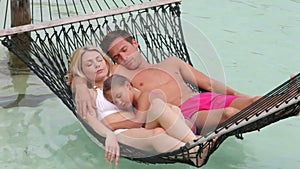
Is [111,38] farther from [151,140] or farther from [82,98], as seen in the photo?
[151,140]

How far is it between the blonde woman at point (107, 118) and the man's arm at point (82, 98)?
0.05ft

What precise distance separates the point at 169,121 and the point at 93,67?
55 cm

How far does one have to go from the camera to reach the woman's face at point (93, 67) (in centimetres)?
276

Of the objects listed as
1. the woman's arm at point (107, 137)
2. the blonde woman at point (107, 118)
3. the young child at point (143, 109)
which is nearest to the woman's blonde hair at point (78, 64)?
the blonde woman at point (107, 118)

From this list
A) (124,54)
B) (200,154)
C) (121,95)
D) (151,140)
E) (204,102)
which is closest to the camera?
(200,154)

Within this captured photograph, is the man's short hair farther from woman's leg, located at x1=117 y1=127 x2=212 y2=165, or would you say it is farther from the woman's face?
woman's leg, located at x1=117 y1=127 x2=212 y2=165

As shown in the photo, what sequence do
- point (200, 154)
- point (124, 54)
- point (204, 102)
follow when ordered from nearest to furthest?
1. point (200, 154)
2. point (204, 102)
3. point (124, 54)

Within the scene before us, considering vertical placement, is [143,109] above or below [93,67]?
below

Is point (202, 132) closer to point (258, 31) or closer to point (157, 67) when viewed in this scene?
point (157, 67)

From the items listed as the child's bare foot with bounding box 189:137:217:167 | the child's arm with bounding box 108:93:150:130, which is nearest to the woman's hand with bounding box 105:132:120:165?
the child's arm with bounding box 108:93:150:130

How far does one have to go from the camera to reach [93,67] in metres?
A: 2.76

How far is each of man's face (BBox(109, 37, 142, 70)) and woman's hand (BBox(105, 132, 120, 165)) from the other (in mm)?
607

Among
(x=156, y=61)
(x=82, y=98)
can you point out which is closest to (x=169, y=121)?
(x=82, y=98)

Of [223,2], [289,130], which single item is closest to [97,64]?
[289,130]
